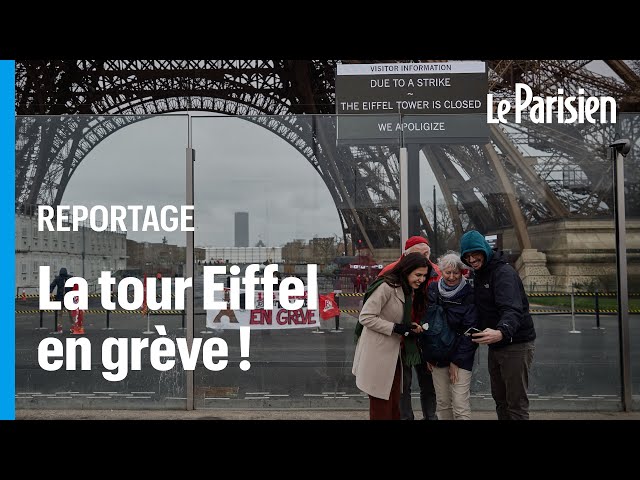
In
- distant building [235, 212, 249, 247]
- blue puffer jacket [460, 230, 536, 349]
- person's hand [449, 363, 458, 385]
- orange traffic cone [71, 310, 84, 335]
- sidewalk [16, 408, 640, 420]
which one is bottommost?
sidewalk [16, 408, 640, 420]

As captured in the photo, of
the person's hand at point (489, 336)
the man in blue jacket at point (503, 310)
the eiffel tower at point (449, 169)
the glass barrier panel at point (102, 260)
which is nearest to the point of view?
the person's hand at point (489, 336)

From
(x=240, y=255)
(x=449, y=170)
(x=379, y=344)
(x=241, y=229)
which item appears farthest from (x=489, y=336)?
(x=241, y=229)

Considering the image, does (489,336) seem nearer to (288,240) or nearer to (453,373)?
(453,373)

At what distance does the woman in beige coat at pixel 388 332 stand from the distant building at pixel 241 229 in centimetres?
207

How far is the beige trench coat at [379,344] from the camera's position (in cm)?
422

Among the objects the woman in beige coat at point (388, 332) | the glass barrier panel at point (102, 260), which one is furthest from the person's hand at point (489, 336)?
the glass barrier panel at point (102, 260)

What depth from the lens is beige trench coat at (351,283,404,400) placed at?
422cm

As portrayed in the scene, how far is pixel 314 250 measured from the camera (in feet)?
19.8

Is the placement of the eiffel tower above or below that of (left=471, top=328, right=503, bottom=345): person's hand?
above

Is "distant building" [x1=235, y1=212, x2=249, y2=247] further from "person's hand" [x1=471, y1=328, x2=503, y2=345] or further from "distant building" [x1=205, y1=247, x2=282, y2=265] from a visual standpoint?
"person's hand" [x1=471, y1=328, x2=503, y2=345]

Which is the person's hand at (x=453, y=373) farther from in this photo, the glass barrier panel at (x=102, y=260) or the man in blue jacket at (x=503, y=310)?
the glass barrier panel at (x=102, y=260)

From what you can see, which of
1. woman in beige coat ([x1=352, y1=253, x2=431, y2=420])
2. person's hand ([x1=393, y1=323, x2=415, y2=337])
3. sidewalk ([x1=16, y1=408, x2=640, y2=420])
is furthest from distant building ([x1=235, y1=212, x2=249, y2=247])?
person's hand ([x1=393, y1=323, x2=415, y2=337])

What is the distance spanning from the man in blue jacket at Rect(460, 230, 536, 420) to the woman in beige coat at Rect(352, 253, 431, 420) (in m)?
0.39
